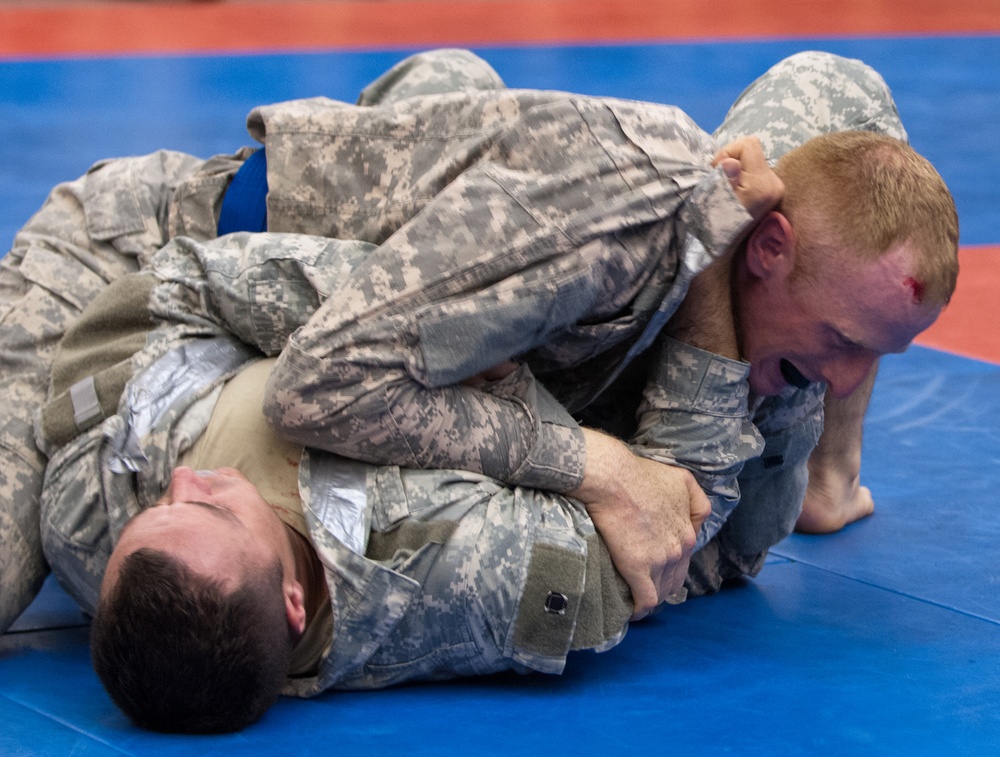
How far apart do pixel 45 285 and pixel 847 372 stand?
1773 mm

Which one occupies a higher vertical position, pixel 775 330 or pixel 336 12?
pixel 775 330

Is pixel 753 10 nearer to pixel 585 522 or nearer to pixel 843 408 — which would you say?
pixel 843 408

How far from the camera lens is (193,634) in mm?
2207

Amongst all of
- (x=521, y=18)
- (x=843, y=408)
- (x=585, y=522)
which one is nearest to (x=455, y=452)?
(x=585, y=522)

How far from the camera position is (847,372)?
108 inches

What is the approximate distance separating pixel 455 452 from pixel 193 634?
0.62 m

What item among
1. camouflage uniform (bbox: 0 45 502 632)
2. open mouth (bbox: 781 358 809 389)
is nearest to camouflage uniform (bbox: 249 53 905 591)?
open mouth (bbox: 781 358 809 389)

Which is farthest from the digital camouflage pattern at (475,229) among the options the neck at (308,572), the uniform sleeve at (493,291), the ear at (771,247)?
the neck at (308,572)

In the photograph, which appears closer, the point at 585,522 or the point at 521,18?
the point at 585,522

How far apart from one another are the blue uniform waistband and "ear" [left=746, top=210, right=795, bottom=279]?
3.60ft

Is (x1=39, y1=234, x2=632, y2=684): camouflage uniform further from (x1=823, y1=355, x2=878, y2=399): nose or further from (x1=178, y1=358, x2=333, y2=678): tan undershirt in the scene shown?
(x1=823, y1=355, x2=878, y2=399): nose

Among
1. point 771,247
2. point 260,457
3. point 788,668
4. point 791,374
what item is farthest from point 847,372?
point 260,457

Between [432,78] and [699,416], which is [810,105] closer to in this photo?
[699,416]

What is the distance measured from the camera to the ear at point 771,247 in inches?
103
